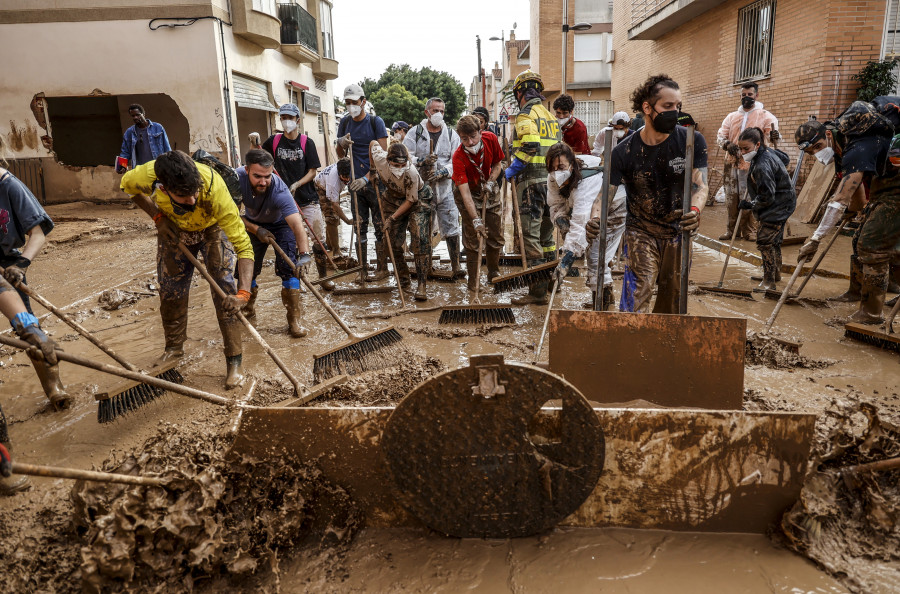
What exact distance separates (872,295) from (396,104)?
30134 millimetres

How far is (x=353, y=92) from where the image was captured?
6828 millimetres

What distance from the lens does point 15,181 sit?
132 inches

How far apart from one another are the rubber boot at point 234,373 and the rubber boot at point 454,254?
10.0 feet

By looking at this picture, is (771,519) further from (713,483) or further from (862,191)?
(862,191)

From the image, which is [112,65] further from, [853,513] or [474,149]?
[853,513]

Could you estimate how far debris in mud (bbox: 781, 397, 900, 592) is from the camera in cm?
209

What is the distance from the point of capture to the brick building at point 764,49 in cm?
862

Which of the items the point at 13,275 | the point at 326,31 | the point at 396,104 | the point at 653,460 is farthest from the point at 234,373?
the point at 396,104

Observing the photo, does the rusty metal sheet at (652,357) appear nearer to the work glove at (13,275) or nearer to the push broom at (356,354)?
the push broom at (356,354)

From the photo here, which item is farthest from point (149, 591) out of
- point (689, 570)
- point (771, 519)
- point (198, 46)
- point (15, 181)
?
point (198, 46)

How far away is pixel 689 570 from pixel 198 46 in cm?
1303

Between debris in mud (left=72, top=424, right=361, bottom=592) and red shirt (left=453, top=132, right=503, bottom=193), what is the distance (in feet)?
13.0

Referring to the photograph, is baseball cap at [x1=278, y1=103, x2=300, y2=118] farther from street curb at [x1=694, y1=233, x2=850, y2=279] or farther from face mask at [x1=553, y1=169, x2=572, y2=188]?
street curb at [x1=694, y1=233, x2=850, y2=279]

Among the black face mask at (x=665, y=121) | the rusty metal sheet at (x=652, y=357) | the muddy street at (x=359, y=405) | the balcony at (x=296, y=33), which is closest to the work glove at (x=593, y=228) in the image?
the black face mask at (x=665, y=121)
